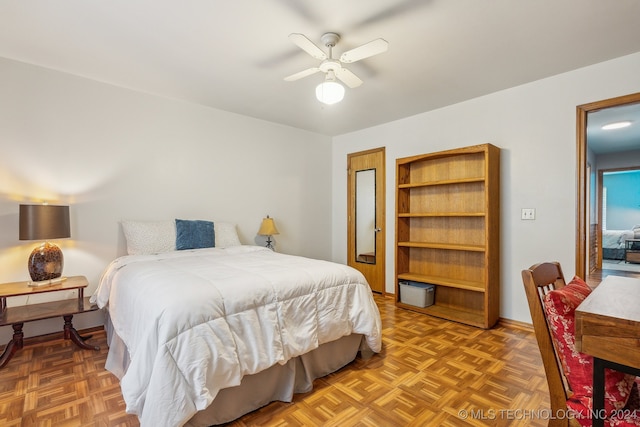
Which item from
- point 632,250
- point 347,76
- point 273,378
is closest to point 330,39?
point 347,76

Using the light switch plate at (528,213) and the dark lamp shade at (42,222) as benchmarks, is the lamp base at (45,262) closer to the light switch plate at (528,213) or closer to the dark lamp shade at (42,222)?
the dark lamp shade at (42,222)

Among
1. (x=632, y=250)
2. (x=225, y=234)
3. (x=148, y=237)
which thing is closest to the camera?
(x=148, y=237)

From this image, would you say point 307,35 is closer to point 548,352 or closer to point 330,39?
point 330,39

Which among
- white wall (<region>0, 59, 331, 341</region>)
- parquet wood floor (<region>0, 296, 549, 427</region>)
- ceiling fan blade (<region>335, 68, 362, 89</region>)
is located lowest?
parquet wood floor (<region>0, 296, 549, 427</region>)

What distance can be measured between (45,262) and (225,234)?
154 cm

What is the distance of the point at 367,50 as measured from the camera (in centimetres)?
197

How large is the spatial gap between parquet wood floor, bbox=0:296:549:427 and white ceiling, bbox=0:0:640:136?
2367mm

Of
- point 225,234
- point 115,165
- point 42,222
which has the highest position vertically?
point 115,165

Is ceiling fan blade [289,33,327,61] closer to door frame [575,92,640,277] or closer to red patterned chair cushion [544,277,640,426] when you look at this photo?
red patterned chair cushion [544,277,640,426]

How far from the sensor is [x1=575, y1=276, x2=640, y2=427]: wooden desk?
2.50 feet

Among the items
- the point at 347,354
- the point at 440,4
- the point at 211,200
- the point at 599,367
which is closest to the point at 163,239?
the point at 211,200

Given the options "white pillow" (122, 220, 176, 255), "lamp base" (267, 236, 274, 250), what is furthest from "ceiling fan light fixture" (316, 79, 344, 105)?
"lamp base" (267, 236, 274, 250)

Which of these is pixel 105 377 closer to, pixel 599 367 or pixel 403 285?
pixel 599 367

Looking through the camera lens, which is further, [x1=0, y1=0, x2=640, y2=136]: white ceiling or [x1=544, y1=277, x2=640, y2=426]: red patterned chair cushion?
[x1=0, y1=0, x2=640, y2=136]: white ceiling
